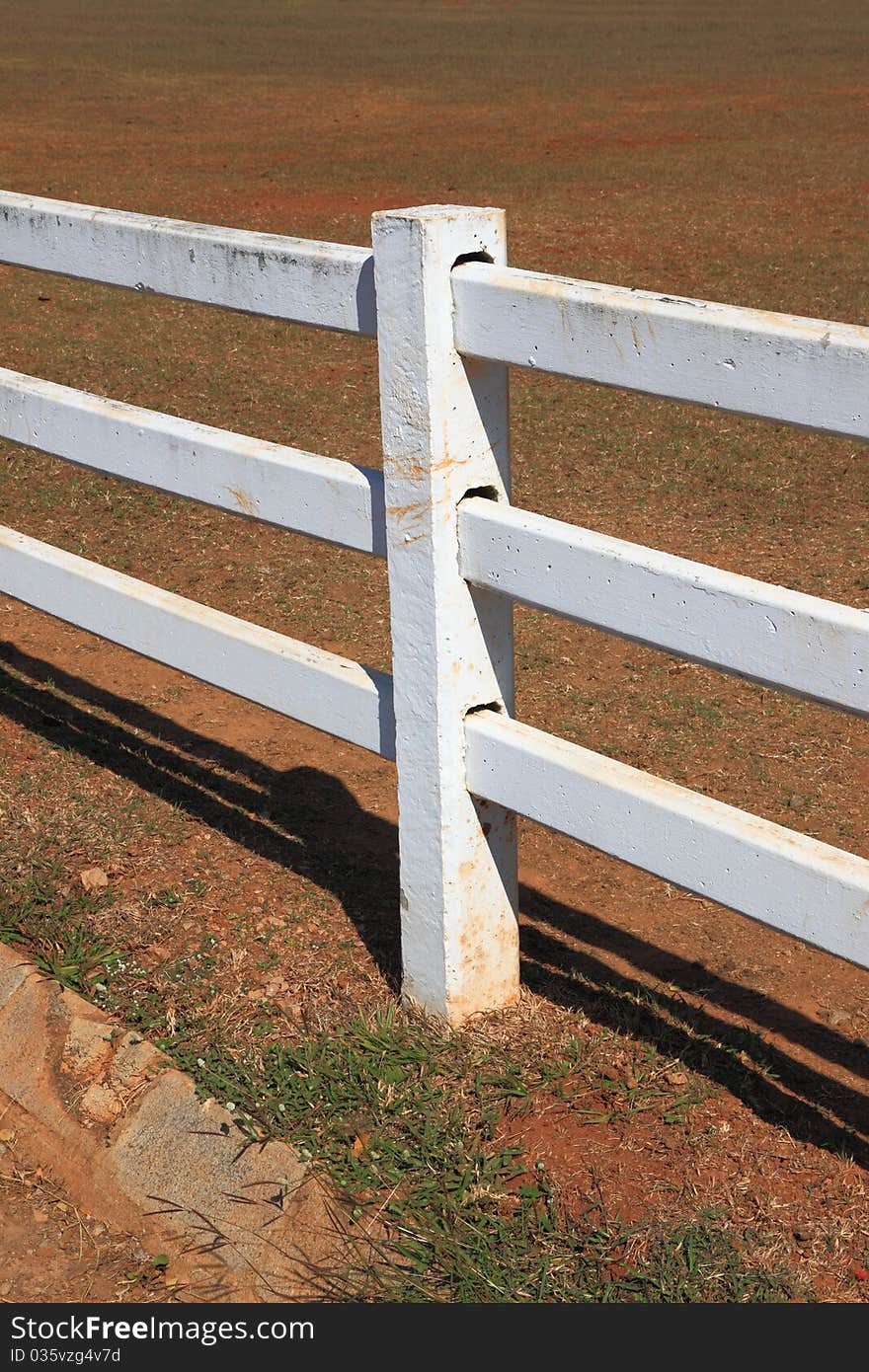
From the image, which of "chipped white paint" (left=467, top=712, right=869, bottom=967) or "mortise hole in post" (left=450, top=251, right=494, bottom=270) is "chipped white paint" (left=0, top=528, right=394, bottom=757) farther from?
"mortise hole in post" (left=450, top=251, right=494, bottom=270)

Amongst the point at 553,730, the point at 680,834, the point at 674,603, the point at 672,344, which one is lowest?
the point at 553,730

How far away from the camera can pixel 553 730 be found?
4766 millimetres

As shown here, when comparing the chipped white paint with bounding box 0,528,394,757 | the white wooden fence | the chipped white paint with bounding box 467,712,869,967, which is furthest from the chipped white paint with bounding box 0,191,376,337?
the chipped white paint with bounding box 467,712,869,967

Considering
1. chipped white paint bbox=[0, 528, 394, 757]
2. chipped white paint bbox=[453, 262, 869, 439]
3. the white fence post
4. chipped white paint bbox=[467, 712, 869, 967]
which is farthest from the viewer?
chipped white paint bbox=[0, 528, 394, 757]

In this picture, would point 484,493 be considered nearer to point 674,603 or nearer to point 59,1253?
point 674,603

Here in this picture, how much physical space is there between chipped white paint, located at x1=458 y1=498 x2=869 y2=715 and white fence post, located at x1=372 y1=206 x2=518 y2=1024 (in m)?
0.08

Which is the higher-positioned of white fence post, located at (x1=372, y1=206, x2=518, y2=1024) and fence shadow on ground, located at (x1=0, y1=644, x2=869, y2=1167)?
white fence post, located at (x1=372, y1=206, x2=518, y2=1024)

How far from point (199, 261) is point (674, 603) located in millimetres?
1302

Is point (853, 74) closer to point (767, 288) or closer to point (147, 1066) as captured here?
point (767, 288)

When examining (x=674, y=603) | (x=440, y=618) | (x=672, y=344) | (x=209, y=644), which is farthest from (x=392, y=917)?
(x=672, y=344)

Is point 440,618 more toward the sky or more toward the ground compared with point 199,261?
more toward the ground

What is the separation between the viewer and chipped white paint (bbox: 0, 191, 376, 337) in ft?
9.91

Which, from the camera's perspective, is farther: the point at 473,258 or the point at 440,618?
the point at 440,618

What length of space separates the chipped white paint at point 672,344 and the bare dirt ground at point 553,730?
136 centimetres
